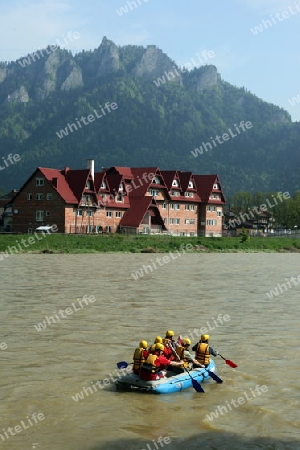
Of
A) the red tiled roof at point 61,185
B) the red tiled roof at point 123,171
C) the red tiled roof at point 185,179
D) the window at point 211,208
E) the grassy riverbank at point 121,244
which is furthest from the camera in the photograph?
the window at point 211,208

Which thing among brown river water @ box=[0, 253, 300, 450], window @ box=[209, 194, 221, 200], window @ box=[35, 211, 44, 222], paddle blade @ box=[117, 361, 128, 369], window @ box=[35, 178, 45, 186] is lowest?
brown river water @ box=[0, 253, 300, 450]

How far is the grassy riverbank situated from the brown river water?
72.1ft

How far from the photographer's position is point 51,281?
30.8m

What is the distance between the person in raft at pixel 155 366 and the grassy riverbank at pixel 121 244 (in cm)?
3829

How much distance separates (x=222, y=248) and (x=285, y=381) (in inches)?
2086

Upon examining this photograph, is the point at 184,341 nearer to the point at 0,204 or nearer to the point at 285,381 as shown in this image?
the point at 285,381

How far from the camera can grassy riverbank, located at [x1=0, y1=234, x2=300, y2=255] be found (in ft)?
171

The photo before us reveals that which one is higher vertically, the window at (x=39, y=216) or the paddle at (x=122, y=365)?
the window at (x=39, y=216)

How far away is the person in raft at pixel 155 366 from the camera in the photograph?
12375 mm

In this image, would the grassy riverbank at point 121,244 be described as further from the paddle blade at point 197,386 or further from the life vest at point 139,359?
the paddle blade at point 197,386

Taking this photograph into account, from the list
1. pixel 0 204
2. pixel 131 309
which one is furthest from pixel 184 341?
pixel 0 204

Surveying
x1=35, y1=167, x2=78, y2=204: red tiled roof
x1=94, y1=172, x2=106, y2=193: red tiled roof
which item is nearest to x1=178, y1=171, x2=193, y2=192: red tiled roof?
A: x1=94, y1=172, x2=106, y2=193: red tiled roof

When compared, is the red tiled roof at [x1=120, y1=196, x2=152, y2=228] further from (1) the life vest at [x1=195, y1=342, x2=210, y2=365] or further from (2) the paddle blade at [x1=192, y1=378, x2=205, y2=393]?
(2) the paddle blade at [x1=192, y1=378, x2=205, y2=393]

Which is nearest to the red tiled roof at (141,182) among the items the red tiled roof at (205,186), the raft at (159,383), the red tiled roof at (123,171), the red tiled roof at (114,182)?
the red tiled roof at (123,171)
